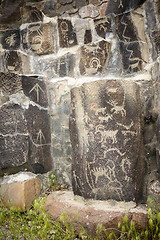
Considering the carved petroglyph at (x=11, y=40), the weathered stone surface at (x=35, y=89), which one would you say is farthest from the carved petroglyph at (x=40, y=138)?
the carved petroglyph at (x=11, y=40)

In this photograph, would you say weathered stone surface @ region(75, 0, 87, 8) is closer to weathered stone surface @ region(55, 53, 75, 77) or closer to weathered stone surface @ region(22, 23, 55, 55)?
weathered stone surface @ region(22, 23, 55, 55)

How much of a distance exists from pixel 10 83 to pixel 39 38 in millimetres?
727

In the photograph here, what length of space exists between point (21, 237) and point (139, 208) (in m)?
0.89

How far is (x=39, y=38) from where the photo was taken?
273cm

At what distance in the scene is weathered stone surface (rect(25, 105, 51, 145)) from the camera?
7.55ft

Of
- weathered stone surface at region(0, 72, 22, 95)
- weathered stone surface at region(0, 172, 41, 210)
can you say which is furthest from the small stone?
weathered stone surface at region(0, 172, 41, 210)

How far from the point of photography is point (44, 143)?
244 cm

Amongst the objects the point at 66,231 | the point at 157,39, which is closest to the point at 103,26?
the point at 157,39

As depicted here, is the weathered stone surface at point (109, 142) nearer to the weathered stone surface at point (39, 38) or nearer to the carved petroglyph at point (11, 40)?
the weathered stone surface at point (39, 38)

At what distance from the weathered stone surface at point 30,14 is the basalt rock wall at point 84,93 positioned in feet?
0.04

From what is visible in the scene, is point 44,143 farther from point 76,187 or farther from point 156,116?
point 156,116

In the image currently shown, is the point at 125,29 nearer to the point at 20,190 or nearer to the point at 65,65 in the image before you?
the point at 65,65

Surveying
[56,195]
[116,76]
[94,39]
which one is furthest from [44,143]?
[94,39]

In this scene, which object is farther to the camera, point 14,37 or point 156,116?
point 14,37
